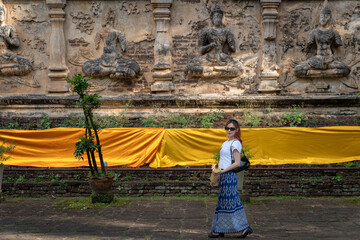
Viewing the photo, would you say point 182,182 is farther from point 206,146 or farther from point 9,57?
point 9,57

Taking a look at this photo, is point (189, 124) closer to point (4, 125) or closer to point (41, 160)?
point (41, 160)

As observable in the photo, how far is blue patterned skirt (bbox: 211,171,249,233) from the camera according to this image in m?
4.24

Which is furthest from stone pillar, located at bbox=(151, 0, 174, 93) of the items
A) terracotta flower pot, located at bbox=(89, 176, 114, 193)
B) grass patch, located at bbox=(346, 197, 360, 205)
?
grass patch, located at bbox=(346, 197, 360, 205)

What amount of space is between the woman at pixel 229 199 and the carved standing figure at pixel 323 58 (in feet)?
21.3

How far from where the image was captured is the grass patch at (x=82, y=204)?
6086 millimetres

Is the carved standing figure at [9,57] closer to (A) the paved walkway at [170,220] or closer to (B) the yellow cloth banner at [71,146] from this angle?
(B) the yellow cloth banner at [71,146]

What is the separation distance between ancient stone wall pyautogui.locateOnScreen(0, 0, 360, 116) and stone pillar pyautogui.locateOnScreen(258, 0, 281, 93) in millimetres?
27

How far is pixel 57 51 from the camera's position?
10320 mm

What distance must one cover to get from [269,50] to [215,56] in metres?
1.48

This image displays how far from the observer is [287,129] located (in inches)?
Answer: 307

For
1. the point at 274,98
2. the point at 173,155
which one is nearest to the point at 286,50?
the point at 274,98

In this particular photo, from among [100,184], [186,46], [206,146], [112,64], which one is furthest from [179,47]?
[100,184]

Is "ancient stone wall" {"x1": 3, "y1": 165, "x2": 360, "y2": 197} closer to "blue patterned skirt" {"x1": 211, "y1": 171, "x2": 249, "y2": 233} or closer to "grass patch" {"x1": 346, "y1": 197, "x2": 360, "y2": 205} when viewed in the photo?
"grass patch" {"x1": 346, "y1": 197, "x2": 360, "y2": 205}

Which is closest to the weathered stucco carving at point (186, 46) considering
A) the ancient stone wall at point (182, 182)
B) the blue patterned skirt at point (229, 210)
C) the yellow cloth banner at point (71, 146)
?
the yellow cloth banner at point (71, 146)
